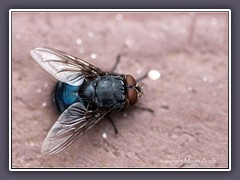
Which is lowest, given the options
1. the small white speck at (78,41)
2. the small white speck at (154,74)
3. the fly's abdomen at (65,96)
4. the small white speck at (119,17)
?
the fly's abdomen at (65,96)

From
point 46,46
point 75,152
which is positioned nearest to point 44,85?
point 46,46

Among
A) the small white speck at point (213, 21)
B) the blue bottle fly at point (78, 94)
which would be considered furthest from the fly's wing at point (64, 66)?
the small white speck at point (213, 21)

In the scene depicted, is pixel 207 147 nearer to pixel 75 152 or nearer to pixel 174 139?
pixel 174 139

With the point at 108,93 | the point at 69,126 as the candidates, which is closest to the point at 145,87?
the point at 108,93

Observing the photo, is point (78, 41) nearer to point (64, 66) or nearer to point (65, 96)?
point (64, 66)

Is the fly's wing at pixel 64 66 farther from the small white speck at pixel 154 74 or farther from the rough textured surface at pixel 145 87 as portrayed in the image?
the small white speck at pixel 154 74

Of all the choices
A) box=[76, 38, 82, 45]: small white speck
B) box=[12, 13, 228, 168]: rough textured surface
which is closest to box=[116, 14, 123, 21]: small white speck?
box=[12, 13, 228, 168]: rough textured surface
